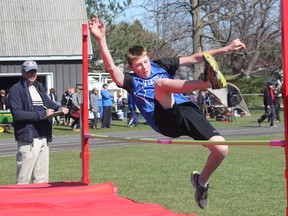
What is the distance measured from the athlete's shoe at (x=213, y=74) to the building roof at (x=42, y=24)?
24.6m

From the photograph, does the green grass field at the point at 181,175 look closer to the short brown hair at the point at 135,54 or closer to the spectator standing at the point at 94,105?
the short brown hair at the point at 135,54

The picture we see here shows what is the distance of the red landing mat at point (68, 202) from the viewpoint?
5.80 m

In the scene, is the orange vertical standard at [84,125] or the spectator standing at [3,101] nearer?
the orange vertical standard at [84,125]

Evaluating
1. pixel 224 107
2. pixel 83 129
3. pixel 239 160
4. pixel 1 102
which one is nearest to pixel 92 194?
pixel 83 129

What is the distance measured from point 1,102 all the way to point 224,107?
1002cm

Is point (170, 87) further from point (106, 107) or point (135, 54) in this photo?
point (106, 107)

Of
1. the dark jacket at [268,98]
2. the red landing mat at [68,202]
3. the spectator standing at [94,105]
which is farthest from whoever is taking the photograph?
the spectator standing at [94,105]

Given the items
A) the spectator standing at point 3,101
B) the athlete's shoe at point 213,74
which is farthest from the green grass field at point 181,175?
the spectator standing at point 3,101

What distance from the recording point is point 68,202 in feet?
Result: 21.2

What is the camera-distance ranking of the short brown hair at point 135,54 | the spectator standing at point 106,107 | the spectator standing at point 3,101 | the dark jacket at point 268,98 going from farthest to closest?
the spectator standing at point 3,101 → the spectator standing at point 106,107 → the dark jacket at point 268,98 → the short brown hair at point 135,54

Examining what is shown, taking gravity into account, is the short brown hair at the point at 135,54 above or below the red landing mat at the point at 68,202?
above

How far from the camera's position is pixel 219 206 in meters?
8.47

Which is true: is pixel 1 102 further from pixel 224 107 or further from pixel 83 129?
pixel 83 129

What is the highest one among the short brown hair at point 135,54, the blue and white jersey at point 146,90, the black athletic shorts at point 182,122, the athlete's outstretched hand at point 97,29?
the athlete's outstretched hand at point 97,29
